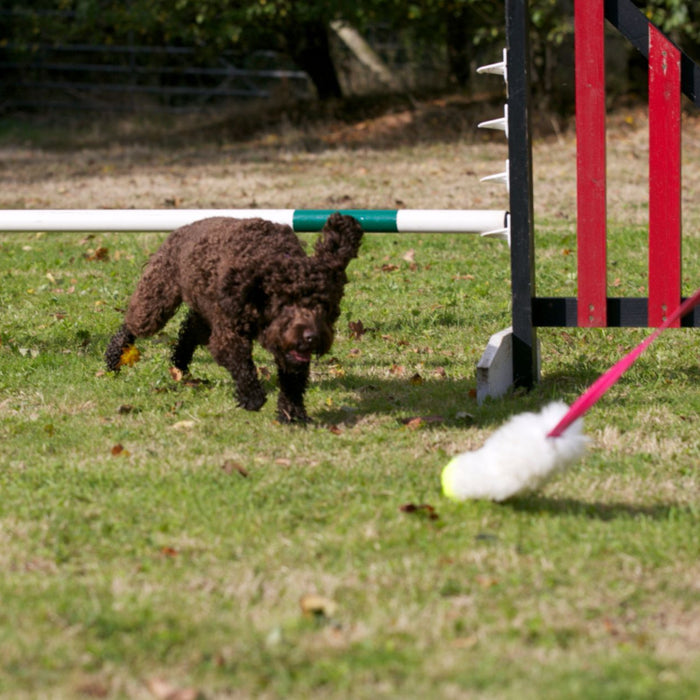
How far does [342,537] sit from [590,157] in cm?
238

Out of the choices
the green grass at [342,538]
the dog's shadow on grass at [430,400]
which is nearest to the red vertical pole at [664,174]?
the green grass at [342,538]

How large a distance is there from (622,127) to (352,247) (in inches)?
498

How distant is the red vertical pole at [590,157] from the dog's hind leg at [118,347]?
2.45m

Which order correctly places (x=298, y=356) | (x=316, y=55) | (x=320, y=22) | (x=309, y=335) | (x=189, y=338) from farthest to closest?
1. (x=316, y=55)
2. (x=320, y=22)
3. (x=189, y=338)
4. (x=298, y=356)
5. (x=309, y=335)

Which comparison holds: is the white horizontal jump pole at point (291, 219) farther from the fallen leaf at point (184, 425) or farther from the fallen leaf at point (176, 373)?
the fallen leaf at point (184, 425)

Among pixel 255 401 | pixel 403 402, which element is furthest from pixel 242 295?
pixel 403 402

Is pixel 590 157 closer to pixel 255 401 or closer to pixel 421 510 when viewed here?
pixel 255 401

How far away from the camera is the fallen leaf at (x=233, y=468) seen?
4230mm

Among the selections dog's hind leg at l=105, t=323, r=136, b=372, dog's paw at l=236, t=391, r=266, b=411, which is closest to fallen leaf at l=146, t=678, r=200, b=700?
dog's paw at l=236, t=391, r=266, b=411

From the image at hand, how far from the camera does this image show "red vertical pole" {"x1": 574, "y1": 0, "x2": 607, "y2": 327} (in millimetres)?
4887

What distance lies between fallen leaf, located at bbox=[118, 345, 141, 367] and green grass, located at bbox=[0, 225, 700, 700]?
0.25ft

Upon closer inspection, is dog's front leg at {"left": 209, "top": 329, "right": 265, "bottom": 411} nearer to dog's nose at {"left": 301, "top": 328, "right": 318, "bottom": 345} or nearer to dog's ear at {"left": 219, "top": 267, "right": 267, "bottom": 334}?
dog's ear at {"left": 219, "top": 267, "right": 267, "bottom": 334}

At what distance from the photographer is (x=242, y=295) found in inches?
180

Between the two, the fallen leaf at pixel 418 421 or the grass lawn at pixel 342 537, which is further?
the fallen leaf at pixel 418 421
